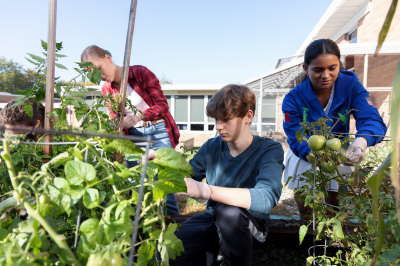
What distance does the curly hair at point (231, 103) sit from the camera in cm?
143

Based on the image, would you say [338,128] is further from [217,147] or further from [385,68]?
[385,68]

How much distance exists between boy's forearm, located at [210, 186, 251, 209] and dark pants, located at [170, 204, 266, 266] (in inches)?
2.0

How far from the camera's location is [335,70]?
165cm

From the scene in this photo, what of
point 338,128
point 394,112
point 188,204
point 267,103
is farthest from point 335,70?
point 267,103

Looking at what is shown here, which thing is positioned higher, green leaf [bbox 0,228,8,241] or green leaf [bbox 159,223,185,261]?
green leaf [bbox 0,228,8,241]

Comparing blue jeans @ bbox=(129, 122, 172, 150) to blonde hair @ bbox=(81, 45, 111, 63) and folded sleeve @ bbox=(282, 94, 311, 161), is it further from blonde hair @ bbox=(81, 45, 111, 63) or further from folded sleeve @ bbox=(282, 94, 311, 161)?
folded sleeve @ bbox=(282, 94, 311, 161)

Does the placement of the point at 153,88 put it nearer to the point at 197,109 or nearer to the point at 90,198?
the point at 90,198

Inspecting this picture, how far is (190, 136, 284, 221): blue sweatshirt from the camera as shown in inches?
45.7

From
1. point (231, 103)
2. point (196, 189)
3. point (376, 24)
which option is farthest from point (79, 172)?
point (376, 24)

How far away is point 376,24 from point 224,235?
7.18 meters

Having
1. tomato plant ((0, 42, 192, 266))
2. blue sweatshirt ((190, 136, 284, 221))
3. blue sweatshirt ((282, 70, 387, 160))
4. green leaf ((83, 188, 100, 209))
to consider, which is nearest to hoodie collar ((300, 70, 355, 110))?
blue sweatshirt ((282, 70, 387, 160))

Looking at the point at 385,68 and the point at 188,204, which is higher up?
the point at 385,68

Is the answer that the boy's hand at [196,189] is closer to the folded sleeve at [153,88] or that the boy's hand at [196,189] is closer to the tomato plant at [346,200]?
the tomato plant at [346,200]

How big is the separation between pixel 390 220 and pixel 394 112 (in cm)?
70
